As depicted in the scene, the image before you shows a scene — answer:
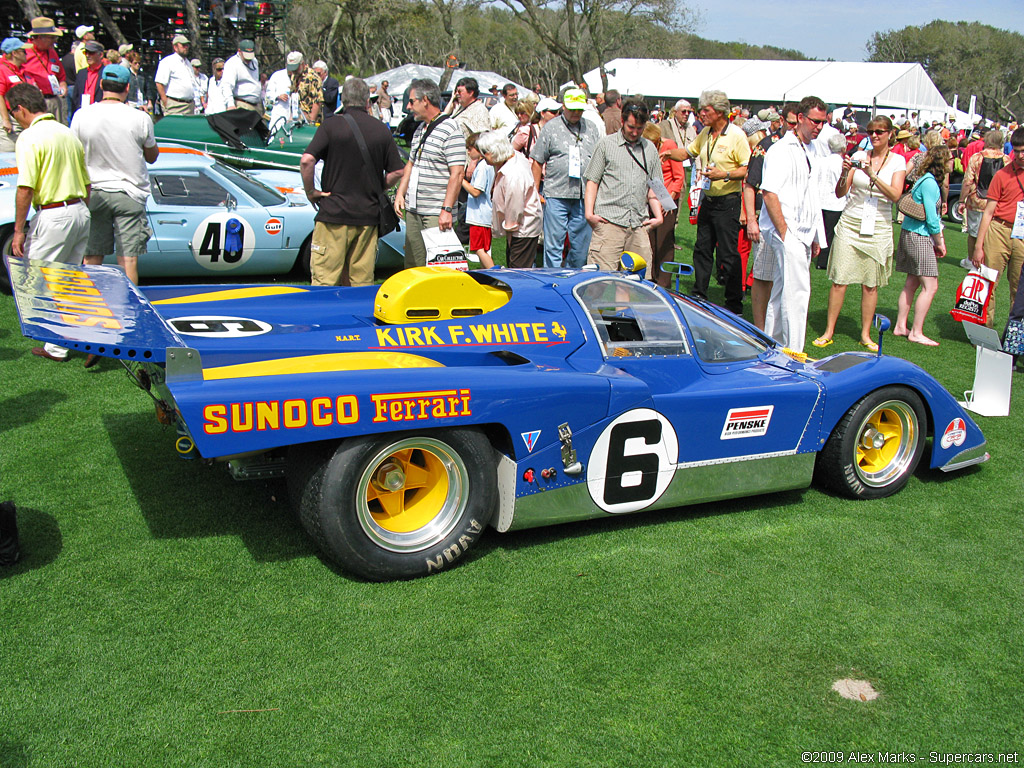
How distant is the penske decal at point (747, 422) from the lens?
435 cm

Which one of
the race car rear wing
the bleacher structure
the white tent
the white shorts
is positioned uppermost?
the white tent

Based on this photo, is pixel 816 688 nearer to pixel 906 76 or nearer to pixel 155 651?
pixel 155 651

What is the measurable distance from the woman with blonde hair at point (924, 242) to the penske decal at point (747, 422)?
472 centimetres

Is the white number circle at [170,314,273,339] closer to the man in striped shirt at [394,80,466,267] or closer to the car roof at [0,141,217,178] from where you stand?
the man in striped shirt at [394,80,466,267]

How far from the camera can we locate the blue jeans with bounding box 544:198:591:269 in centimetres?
795

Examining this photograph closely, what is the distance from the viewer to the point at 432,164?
703 centimetres

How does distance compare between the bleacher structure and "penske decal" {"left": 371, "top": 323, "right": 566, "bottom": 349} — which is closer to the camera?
"penske decal" {"left": 371, "top": 323, "right": 566, "bottom": 349}

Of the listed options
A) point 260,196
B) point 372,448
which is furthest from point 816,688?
point 260,196

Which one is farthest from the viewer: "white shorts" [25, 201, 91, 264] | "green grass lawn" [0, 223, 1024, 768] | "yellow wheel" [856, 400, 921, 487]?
"white shorts" [25, 201, 91, 264]

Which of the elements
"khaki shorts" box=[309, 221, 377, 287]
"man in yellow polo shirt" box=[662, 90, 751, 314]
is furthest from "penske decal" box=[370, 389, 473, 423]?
"man in yellow polo shirt" box=[662, 90, 751, 314]

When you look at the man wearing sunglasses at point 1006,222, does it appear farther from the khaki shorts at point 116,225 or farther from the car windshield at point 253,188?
the khaki shorts at point 116,225

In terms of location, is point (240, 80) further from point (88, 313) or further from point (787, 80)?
point (787, 80)

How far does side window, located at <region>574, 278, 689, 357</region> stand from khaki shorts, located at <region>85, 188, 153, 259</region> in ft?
12.4

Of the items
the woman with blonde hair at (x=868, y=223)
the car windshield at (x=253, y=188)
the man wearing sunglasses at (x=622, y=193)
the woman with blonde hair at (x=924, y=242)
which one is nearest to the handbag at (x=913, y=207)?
the woman with blonde hair at (x=924, y=242)
